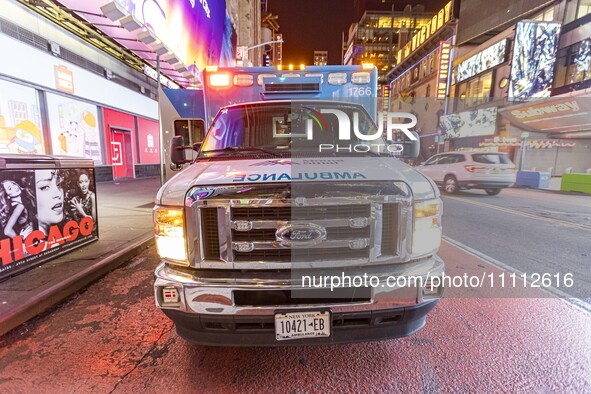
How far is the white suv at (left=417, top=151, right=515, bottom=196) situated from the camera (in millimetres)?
12516

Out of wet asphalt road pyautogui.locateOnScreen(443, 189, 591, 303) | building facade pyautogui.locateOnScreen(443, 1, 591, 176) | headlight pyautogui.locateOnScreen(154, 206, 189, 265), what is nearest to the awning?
building facade pyautogui.locateOnScreen(443, 1, 591, 176)

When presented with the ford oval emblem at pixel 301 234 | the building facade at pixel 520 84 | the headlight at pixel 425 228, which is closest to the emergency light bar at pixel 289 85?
the headlight at pixel 425 228

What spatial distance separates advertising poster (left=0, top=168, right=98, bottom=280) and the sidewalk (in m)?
0.16

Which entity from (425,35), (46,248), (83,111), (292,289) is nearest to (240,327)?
(292,289)

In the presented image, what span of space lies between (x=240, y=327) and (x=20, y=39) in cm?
1224

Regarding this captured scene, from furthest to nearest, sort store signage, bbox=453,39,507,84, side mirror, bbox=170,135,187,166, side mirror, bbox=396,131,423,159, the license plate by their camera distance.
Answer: store signage, bbox=453,39,507,84 < side mirror, bbox=170,135,187,166 < side mirror, bbox=396,131,423,159 < the license plate

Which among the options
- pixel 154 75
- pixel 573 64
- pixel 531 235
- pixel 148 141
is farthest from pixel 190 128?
pixel 573 64

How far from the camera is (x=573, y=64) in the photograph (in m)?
20.2

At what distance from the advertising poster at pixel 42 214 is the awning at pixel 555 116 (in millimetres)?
26276

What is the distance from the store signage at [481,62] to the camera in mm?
25516

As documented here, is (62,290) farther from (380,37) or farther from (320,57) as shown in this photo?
(320,57)

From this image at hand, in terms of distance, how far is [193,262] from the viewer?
7.32ft

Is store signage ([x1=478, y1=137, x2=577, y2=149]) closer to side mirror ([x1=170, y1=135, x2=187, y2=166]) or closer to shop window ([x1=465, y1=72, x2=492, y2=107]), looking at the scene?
shop window ([x1=465, y1=72, x2=492, y2=107])

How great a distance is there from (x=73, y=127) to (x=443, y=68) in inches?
1429
